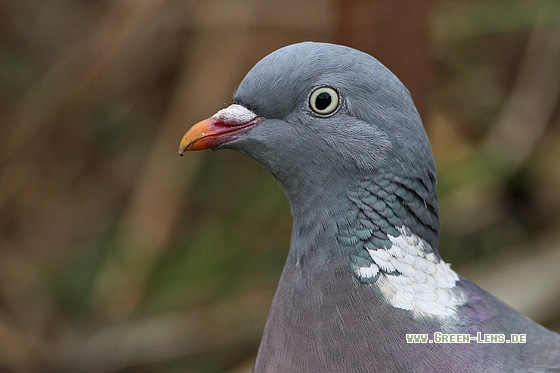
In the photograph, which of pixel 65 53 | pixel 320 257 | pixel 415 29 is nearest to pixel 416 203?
pixel 320 257

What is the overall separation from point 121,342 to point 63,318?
1.77 ft

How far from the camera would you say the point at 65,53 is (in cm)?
527

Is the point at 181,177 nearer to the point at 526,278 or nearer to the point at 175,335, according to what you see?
the point at 175,335

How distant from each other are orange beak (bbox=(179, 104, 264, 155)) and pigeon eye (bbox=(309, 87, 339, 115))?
0.59 feet

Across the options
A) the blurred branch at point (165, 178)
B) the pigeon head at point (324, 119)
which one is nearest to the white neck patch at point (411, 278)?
the pigeon head at point (324, 119)

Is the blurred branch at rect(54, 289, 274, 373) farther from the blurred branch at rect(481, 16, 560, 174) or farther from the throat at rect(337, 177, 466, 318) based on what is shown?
the throat at rect(337, 177, 466, 318)

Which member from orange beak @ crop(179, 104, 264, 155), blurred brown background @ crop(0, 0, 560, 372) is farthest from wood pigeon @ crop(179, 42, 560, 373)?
blurred brown background @ crop(0, 0, 560, 372)

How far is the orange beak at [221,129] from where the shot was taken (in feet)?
7.55

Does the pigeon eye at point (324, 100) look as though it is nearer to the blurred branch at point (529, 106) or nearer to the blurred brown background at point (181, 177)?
the blurred brown background at point (181, 177)

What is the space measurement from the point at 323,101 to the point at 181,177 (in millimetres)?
2752

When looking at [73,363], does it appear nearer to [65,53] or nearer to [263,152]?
[65,53]

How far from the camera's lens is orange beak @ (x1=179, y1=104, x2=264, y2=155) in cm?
230

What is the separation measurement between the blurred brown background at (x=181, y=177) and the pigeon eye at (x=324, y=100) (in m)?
1.51

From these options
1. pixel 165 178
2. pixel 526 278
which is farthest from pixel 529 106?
pixel 165 178
